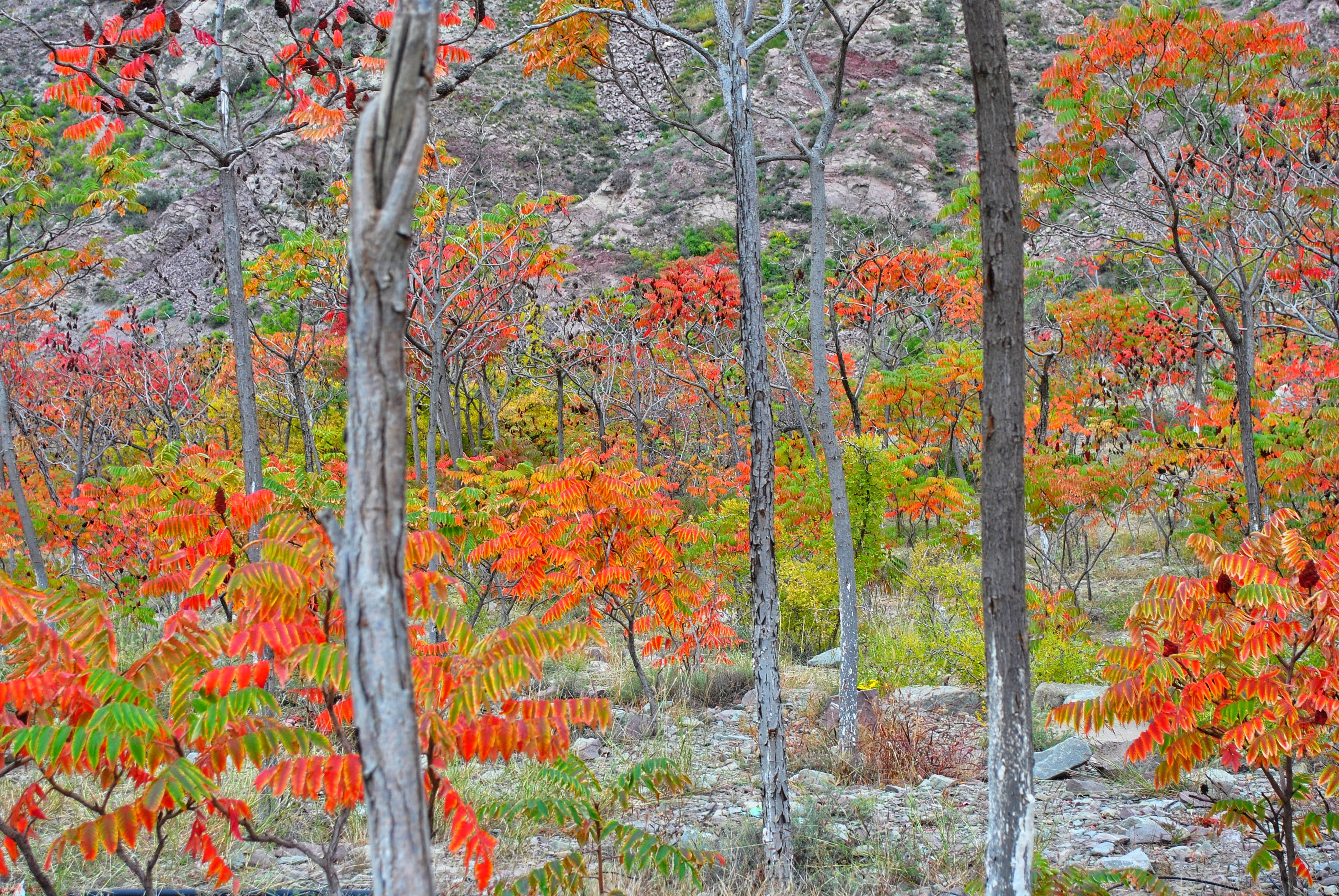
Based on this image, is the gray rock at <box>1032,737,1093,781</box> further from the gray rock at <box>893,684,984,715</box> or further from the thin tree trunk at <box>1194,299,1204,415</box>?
the thin tree trunk at <box>1194,299,1204,415</box>

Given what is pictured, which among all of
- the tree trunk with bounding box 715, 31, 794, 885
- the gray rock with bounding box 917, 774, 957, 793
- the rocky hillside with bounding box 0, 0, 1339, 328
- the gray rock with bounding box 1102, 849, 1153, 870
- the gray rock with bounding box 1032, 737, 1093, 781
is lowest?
the gray rock with bounding box 917, 774, 957, 793

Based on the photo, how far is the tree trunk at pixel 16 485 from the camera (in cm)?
1016

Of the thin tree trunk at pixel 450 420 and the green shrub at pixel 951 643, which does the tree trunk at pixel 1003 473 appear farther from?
the thin tree trunk at pixel 450 420

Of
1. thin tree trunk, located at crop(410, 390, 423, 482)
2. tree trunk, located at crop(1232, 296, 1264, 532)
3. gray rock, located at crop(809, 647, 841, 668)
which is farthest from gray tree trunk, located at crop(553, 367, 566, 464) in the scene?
A: tree trunk, located at crop(1232, 296, 1264, 532)

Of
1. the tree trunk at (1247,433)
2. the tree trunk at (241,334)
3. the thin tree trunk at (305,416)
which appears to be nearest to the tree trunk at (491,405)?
the thin tree trunk at (305,416)

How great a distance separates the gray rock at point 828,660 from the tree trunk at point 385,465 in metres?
8.72

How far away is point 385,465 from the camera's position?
65.5 inches

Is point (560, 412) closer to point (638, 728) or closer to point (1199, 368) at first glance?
point (638, 728)

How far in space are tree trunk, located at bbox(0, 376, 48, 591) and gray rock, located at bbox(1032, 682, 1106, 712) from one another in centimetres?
1100

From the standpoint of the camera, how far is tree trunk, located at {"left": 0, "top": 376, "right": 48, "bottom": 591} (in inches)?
400

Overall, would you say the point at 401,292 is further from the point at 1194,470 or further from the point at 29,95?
the point at 29,95

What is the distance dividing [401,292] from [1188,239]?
1742 cm

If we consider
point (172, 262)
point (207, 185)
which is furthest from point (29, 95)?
point (172, 262)

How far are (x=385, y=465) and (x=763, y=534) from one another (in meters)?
3.34
